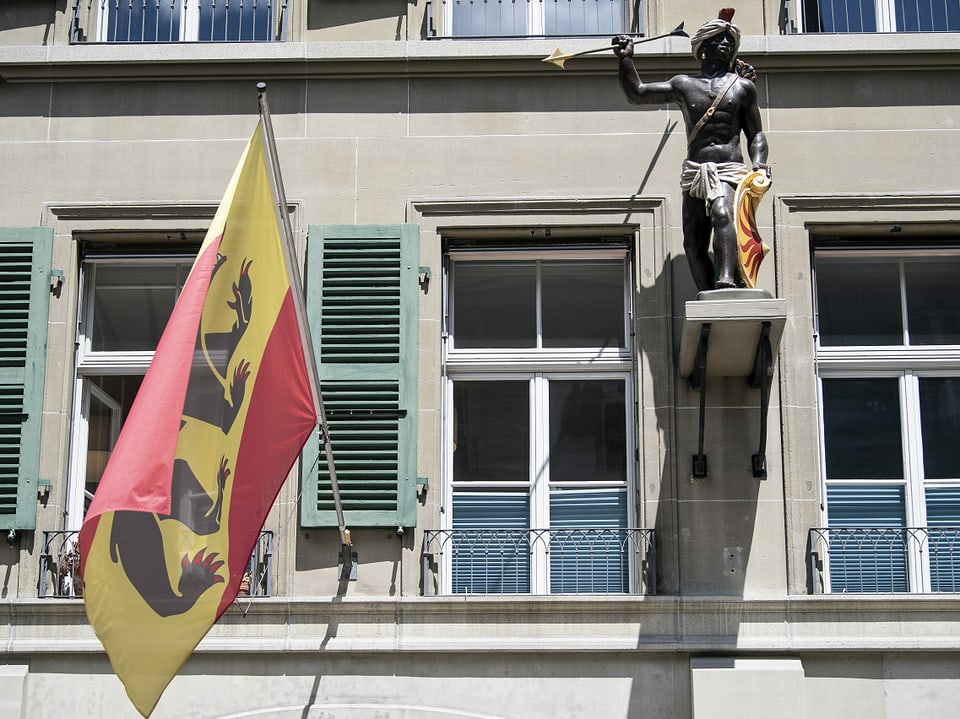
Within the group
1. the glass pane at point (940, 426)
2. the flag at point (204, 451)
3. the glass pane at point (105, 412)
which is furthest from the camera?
the glass pane at point (105, 412)

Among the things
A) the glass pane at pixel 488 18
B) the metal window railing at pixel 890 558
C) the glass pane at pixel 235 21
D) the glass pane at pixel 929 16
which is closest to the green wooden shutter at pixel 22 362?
the glass pane at pixel 235 21

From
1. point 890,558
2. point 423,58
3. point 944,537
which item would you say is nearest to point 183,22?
point 423,58

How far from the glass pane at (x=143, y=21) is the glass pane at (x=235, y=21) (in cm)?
20

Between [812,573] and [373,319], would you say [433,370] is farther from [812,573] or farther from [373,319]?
[812,573]

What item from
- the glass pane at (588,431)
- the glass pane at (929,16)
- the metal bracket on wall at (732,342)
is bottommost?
the glass pane at (588,431)

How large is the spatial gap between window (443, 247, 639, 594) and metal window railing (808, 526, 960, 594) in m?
1.22

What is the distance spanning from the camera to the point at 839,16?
11578 millimetres

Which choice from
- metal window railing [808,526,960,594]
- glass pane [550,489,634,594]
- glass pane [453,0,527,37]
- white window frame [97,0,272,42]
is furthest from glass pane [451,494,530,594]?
white window frame [97,0,272,42]

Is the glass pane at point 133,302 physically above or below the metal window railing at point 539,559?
above

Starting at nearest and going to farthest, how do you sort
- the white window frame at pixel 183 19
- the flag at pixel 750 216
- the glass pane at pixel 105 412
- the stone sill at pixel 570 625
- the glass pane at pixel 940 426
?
the stone sill at pixel 570 625 < the flag at pixel 750 216 < the glass pane at pixel 940 426 < the glass pane at pixel 105 412 < the white window frame at pixel 183 19

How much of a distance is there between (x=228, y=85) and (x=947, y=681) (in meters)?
5.80

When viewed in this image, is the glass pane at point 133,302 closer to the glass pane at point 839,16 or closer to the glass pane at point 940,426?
the glass pane at point 839,16

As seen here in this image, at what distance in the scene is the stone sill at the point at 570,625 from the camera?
9.98 meters

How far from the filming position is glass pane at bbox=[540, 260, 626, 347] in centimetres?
1109
